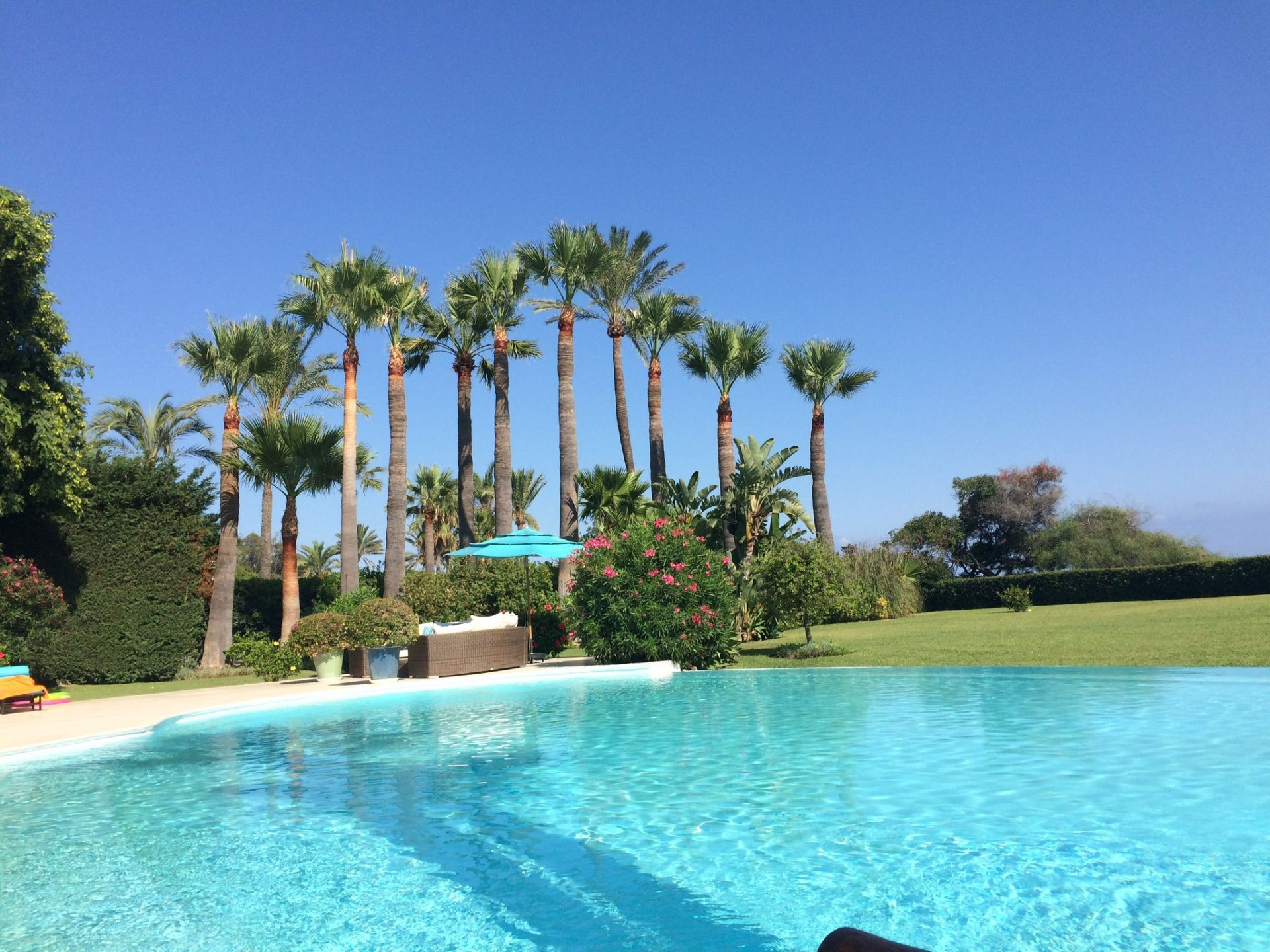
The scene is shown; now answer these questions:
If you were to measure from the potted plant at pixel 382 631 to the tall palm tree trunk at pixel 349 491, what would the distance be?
578 centimetres

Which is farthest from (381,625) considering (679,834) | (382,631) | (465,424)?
(465,424)

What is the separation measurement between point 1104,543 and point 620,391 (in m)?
34.3

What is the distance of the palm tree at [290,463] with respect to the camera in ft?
74.4

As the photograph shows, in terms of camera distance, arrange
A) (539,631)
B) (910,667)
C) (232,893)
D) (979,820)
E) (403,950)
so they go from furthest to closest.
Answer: (539,631)
(910,667)
(979,820)
(232,893)
(403,950)

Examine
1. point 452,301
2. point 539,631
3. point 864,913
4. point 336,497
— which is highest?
point 452,301

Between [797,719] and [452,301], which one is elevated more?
[452,301]

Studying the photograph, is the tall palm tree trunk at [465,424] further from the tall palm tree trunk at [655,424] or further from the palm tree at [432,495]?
the palm tree at [432,495]

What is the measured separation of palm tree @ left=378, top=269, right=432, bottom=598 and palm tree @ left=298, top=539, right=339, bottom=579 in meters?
40.0

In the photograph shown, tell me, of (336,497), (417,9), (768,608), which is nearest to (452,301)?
(336,497)

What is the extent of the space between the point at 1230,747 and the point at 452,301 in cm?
2791

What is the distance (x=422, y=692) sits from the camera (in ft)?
51.1

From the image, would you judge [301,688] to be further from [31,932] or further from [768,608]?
[31,932]

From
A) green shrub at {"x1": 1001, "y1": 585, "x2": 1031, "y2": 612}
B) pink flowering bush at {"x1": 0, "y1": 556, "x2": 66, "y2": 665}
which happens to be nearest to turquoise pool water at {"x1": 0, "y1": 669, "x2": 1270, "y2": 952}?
pink flowering bush at {"x1": 0, "y1": 556, "x2": 66, "y2": 665}

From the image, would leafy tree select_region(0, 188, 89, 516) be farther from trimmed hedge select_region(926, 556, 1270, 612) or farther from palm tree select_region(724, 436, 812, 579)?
trimmed hedge select_region(926, 556, 1270, 612)
